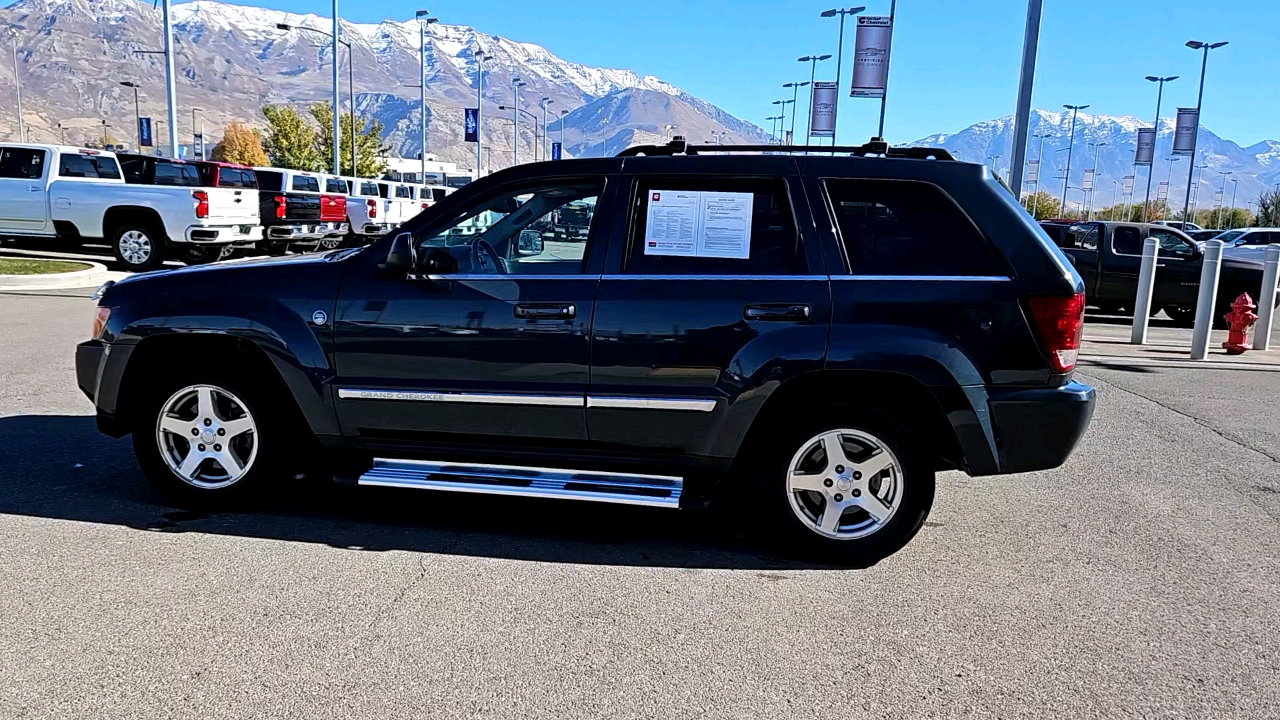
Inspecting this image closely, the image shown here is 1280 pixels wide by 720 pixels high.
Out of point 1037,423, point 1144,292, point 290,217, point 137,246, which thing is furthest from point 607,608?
point 290,217

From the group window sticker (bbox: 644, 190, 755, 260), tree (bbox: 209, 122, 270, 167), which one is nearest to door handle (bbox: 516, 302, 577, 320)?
window sticker (bbox: 644, 190, 755, 260)

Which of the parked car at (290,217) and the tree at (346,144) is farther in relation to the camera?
the tree at (346,144)

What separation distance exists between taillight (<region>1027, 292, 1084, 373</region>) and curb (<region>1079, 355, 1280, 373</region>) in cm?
688

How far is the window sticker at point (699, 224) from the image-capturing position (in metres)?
4.44

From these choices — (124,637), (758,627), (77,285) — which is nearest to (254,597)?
(124,637)

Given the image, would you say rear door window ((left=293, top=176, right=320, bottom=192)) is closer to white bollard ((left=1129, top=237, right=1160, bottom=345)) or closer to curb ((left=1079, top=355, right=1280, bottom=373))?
white bollard ((left=1129, top=237, right=1160, bottom=345))

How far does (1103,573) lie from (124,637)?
165 inches

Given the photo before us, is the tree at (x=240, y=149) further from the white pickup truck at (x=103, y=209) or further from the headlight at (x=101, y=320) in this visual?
the headlight at (x=101, y=320)

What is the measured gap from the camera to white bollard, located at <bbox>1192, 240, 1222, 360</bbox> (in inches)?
438

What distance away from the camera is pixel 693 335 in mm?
4293

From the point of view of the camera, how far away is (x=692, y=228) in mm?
4469

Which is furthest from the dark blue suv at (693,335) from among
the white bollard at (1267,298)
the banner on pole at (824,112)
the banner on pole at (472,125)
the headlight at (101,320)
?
the banner on pole at (472,125)

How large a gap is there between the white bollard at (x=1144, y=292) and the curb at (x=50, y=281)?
1533 centimetres

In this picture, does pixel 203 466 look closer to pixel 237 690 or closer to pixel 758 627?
pixel 237 690
